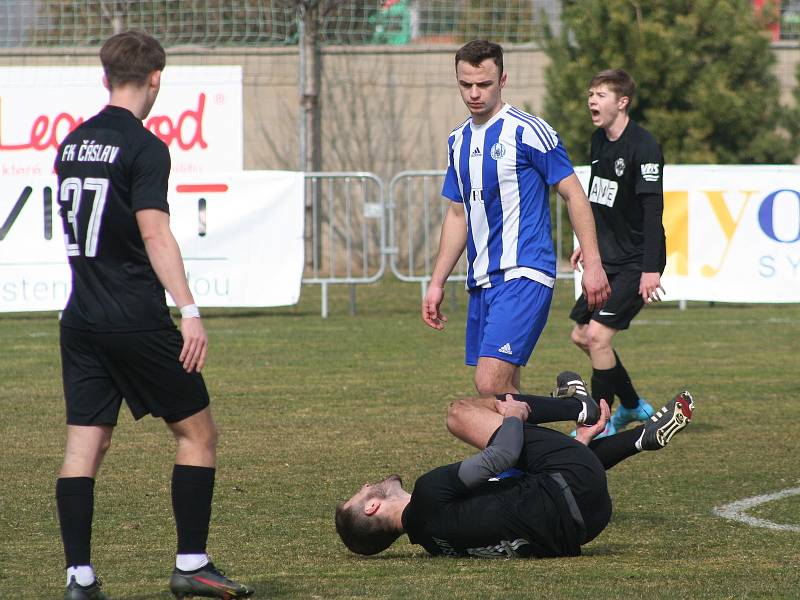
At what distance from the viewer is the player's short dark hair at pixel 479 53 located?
657cm

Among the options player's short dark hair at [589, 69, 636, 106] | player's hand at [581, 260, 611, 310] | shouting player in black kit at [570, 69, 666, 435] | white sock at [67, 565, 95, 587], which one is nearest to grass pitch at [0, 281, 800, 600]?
white sock at [67, 565, 95, 587]

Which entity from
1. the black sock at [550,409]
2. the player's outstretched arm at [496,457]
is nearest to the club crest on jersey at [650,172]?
the black sock at [550,409]

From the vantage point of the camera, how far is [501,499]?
565 centimetres

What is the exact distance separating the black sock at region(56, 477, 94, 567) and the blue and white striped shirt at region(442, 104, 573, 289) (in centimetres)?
239

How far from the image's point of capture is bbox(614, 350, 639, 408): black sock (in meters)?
8.91

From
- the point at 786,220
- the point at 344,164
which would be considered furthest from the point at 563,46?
the point at 786,220

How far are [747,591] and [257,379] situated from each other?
23.0 feet

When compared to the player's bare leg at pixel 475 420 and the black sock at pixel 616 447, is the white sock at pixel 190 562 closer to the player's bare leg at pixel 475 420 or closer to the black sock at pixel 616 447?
the player's bare leg at pixel 475 420

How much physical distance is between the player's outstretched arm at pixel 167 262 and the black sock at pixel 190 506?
0.45m

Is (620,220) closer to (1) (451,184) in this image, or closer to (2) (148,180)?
(1) (451,184)

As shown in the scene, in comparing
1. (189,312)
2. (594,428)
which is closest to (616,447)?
(594,428)

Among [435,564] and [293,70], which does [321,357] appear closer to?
[435,564]

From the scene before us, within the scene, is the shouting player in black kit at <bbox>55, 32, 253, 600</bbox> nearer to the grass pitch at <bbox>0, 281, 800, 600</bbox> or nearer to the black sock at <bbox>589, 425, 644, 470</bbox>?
the grass pitch at <bbox>0, 281, 800, 600</bbox>

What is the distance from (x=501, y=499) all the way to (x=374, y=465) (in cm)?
238
